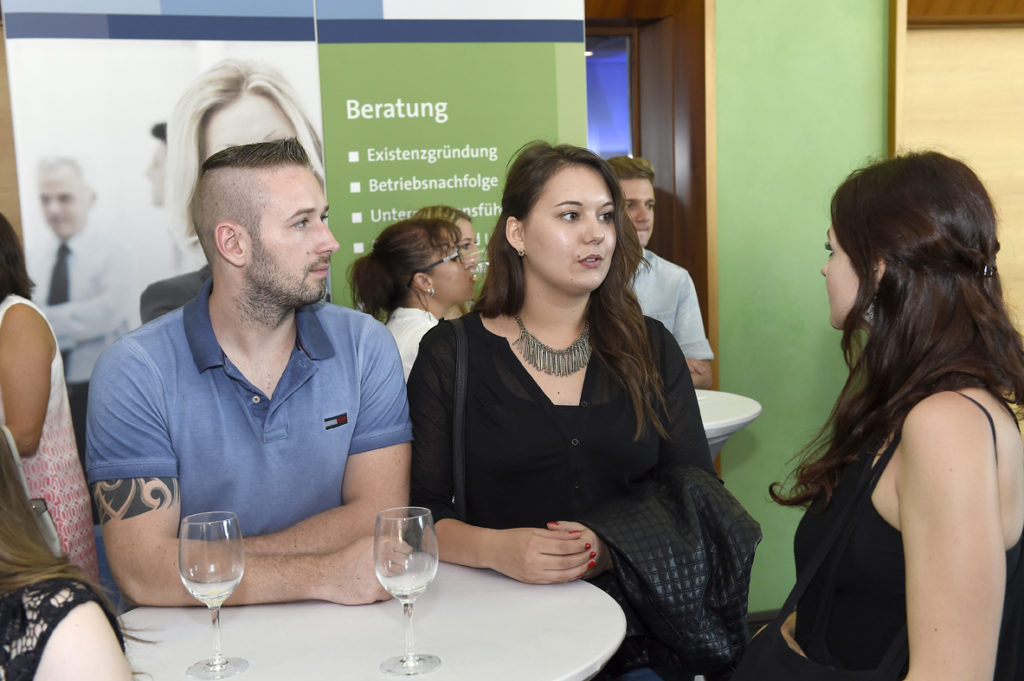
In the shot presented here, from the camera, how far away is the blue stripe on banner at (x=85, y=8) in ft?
10.1

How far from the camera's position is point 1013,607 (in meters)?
1.35

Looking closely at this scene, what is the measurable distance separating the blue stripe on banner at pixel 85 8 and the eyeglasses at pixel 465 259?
4.10 ft

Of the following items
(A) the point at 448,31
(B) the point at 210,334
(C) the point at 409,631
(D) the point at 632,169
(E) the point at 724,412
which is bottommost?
(E) the point at 724,412

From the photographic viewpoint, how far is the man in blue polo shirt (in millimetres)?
1841

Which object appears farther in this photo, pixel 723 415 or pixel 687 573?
pixel 723 415

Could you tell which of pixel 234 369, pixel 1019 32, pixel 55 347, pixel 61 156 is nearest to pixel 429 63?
pixel 61 156

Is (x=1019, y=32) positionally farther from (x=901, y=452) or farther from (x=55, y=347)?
(x=55, y=347)

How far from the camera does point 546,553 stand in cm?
175

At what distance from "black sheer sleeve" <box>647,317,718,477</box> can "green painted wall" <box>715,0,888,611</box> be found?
7.33 ft

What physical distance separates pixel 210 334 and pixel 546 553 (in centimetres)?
83

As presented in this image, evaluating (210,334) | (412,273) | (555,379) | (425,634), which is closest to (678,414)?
(555,379)

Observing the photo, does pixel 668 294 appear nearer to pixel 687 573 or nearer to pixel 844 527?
pixel 687 573

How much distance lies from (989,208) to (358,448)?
4.25 feet

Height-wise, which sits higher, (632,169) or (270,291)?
(632,169)
